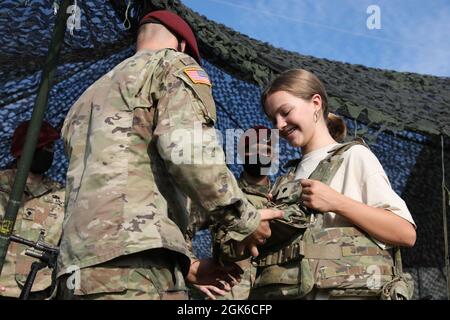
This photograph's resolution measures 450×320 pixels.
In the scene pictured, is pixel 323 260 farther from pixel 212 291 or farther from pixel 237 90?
pixel 237 90

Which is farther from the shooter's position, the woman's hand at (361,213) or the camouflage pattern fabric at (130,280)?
the woman's hand at (361,213)

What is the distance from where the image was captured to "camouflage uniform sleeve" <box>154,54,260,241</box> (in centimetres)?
187

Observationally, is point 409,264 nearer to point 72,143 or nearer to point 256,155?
point 256,155

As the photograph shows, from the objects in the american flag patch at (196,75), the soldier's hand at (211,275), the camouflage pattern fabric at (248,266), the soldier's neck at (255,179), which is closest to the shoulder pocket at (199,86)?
the american flag patch at (196,75)

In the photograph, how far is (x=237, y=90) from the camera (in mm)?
4363

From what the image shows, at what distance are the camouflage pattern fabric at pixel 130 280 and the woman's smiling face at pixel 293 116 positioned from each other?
2.16ft

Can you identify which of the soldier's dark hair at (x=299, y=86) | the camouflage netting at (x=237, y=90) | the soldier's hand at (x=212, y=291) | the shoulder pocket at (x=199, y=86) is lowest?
the soldier's hand at (x=212, y=291)

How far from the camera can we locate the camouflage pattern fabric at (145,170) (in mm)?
1841

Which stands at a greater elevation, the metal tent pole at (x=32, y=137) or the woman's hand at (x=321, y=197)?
the metal tent pole at (x=32, y=137)

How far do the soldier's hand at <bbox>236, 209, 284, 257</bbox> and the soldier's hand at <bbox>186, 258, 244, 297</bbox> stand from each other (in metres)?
0.19

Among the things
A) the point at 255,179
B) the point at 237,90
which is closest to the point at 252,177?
the point at 255,179

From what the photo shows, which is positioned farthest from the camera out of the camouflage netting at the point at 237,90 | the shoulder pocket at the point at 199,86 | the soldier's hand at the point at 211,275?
the camouflage netting at the point at 237,90

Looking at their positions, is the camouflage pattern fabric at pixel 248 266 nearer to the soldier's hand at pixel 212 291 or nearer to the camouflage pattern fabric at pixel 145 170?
the soldier's hand at pixel 212 291

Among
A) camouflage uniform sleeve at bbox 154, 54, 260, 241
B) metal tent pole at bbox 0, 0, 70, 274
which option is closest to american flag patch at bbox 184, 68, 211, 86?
camouflage uniform sleeve at bbox 154, 54, 260, 241
